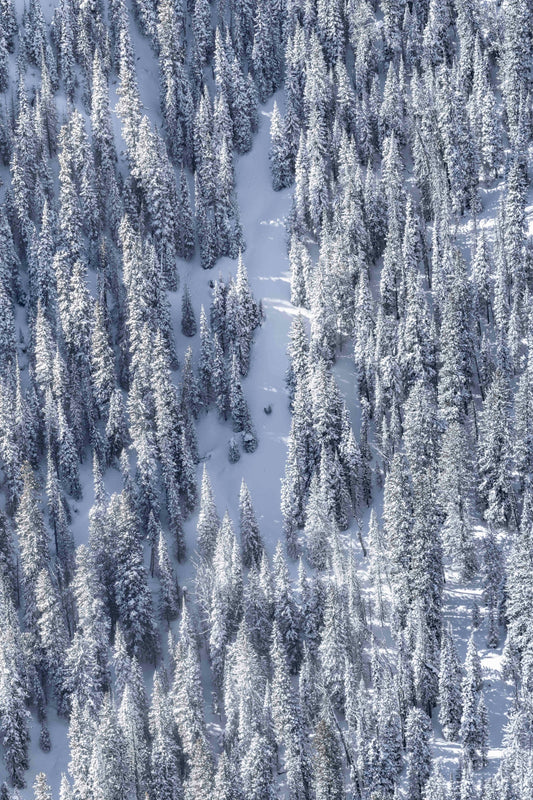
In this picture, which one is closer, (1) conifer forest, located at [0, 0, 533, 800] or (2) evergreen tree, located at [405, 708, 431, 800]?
(2) evergreen tree, located at [405, 708, 431, 800]

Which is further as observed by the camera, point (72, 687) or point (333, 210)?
point (333, 210)

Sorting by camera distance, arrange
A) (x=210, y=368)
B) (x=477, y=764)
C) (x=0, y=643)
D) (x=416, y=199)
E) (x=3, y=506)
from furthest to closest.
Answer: (x=416, y=199), (x=210, y=368), (x=3, y=506), (x=0, y=643), (x=477, y=764)

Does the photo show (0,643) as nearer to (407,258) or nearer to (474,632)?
(474,632)

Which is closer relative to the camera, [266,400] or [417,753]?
[417,753]

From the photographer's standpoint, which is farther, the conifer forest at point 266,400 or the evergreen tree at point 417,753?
the conifer forest at point 266,400

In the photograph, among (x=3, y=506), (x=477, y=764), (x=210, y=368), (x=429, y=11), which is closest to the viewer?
(x=477, y=764)

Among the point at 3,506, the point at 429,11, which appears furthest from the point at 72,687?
the point at 429,11

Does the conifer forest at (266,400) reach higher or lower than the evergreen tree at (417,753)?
higher

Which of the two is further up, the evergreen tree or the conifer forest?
the conifer forest
